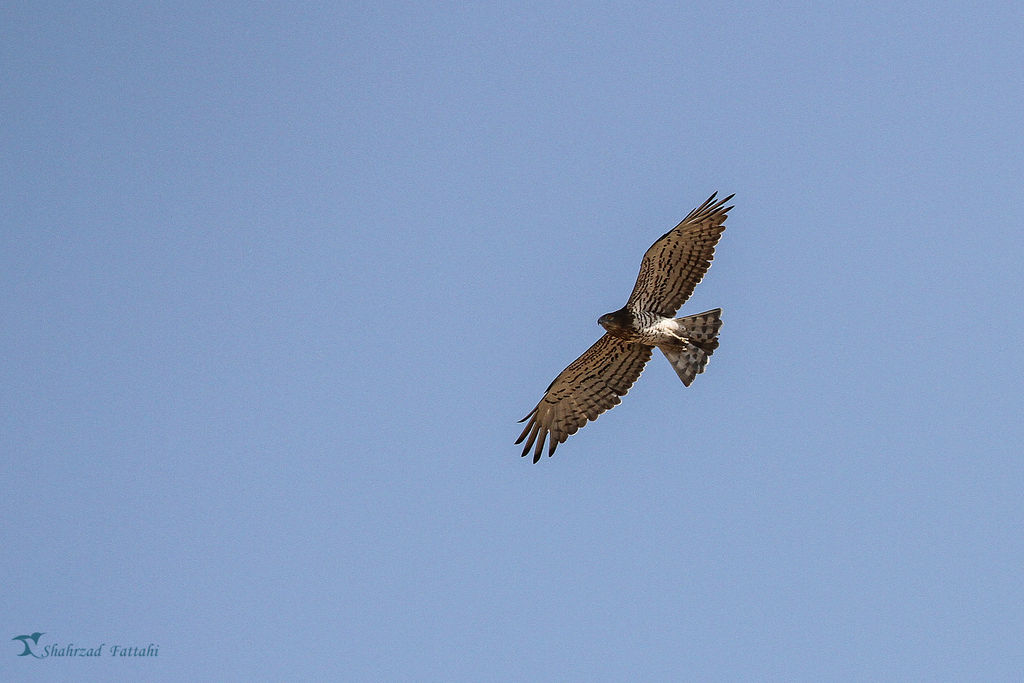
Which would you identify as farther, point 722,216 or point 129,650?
point 129,650

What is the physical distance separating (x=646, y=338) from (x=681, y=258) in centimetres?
118

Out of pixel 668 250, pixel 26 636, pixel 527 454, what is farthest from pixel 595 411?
pixel 26 636

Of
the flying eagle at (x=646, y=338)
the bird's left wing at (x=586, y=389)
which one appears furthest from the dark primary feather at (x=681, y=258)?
the bird's left wing at (x=586, y=389)

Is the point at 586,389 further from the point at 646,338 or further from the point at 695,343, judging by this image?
the point at 695,343

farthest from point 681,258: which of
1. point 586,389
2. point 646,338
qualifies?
point 586,389

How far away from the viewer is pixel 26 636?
67.6 feet

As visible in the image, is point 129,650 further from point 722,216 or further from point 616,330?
point 722,216

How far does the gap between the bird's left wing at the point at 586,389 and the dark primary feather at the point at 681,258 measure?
772mm

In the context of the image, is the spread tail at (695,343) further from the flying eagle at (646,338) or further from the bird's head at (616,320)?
the bird's head at (616,320)

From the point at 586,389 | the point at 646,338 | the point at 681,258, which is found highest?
the point at 681,258

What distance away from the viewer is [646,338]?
14477mm

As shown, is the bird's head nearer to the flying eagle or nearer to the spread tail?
the flying eagle

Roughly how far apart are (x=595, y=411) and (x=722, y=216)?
320 centimetres

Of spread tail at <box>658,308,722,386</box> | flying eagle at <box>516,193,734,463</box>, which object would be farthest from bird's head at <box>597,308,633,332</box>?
spread tail at <box>658,308,722,386</box>
